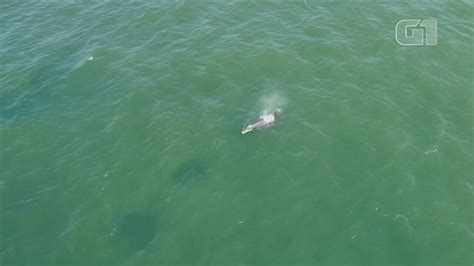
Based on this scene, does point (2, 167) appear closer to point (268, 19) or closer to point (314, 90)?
point (314, 90)

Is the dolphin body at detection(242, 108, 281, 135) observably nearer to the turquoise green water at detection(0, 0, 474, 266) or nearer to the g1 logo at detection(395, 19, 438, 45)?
the turquoise green water at detection(0, 0, 474, 266)

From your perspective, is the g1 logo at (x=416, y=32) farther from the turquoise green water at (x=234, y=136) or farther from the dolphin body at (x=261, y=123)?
the dolphin body at (x=261, y=123)

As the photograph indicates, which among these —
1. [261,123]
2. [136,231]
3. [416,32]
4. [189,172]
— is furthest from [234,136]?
[416,32]

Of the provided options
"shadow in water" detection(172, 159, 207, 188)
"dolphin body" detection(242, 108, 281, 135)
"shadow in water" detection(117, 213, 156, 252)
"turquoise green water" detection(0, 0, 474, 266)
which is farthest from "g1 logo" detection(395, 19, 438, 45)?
"shadow in water" detection(117, 213, 156, 252)

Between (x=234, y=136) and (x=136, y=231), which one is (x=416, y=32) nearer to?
(x=234, y=136)

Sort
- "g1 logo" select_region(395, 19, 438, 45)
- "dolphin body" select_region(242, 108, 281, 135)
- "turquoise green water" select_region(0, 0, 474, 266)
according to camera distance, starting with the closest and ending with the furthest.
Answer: "turquoise green water" select_region(0, 0, 474, 266) → "dolphin body" select_region(242, 108, 281, 135) → "g1 logo" select_region(395, 19, 438, 45)

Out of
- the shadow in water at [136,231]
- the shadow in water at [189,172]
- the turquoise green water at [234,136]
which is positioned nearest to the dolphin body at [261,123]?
the turquoise green water at [234,136]

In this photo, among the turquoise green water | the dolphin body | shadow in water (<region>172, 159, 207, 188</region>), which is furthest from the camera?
the dolphin body

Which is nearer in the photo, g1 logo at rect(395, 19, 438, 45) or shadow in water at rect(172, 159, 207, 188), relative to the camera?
shadow in water at rect(172, 159, 207, 188)
